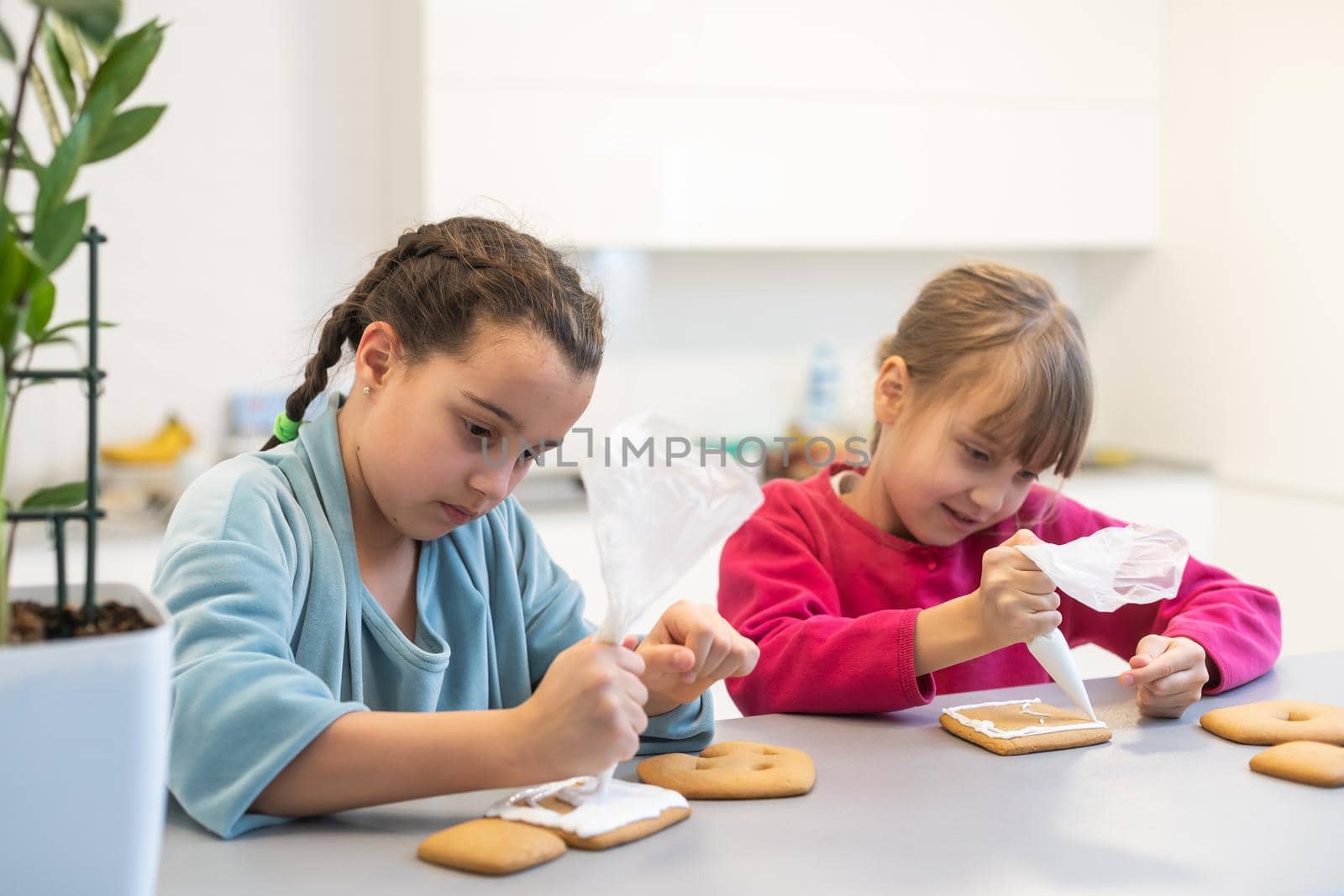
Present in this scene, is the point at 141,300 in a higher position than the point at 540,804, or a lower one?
higher

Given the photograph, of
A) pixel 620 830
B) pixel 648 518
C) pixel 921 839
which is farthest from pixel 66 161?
pixel 921 839

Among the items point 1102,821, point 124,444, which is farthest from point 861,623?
point 124,444

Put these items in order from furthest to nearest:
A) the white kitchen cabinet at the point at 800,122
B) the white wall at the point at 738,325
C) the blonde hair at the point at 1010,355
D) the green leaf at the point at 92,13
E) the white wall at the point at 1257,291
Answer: the white wall at the point at 738,325 < the white wall at the point at 1257,291 < the white kitchen cabinet at the point at 800,122 < the blonde hair at the point at 1010,355 < the green leaf at the point at 92,13

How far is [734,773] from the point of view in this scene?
1001 millimetres

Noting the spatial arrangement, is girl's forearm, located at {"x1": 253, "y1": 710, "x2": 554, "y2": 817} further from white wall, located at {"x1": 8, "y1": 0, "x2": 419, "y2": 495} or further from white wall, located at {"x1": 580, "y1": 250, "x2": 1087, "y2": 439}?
white wall, located at {"x1": 580, "y1": 250, "x2": 1087, "y2": 439}

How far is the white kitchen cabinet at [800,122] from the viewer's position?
2789mm

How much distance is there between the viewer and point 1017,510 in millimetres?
→ 1669

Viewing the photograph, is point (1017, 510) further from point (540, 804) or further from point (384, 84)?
point (384, 84)

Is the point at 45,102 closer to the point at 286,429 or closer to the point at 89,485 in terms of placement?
the point at 89,485

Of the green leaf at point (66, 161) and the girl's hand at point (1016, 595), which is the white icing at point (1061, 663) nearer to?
the girl's hand at point (1016, 595)

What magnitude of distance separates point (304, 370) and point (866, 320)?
2.35 metres

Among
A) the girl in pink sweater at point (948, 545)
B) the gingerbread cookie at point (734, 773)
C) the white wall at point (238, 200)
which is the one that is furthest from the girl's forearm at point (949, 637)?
the white wall at point (238, 200)

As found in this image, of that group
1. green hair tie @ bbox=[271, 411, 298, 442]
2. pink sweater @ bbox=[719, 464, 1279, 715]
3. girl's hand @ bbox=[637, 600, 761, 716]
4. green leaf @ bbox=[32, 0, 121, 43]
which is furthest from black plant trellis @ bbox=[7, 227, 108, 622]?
pink sweater @ bbox=[719, 464, 1279, 715]

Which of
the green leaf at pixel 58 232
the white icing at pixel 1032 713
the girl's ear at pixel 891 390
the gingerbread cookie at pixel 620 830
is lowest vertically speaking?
the gingerbread cookie at pixel 620 830
